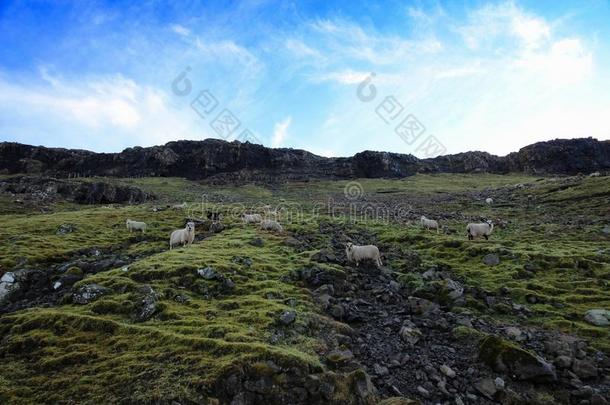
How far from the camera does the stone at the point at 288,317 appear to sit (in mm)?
12680

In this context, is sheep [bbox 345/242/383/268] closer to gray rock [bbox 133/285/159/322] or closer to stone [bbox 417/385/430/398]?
stone [bbox 417/385/430/398]

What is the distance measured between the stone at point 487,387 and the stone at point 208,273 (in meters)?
11.5

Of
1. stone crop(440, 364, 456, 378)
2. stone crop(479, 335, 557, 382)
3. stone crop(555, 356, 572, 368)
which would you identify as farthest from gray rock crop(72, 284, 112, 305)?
stone crop(555, 356, 572, 368)

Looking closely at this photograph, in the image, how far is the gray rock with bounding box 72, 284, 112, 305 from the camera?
47.1 ft

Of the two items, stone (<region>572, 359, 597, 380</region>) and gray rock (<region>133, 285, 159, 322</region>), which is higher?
gray rock (<region>133, 285, 159, 322</region>)

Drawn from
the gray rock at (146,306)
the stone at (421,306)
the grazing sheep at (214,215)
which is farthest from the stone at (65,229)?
the stone at (421,306)

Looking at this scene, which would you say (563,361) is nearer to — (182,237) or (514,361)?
(514,361)

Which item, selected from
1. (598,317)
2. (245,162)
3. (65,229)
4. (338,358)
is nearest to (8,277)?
(65,229)

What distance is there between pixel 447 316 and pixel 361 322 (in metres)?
3.33

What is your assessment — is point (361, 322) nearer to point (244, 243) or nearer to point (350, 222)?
point (244, 243)

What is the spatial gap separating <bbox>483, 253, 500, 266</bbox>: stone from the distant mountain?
351 feet

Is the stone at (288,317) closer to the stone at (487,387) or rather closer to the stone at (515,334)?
the stone at (487,387)

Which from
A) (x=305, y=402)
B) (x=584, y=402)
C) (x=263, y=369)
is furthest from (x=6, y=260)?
(x=584, y=402)

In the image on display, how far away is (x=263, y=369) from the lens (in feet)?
31.2
